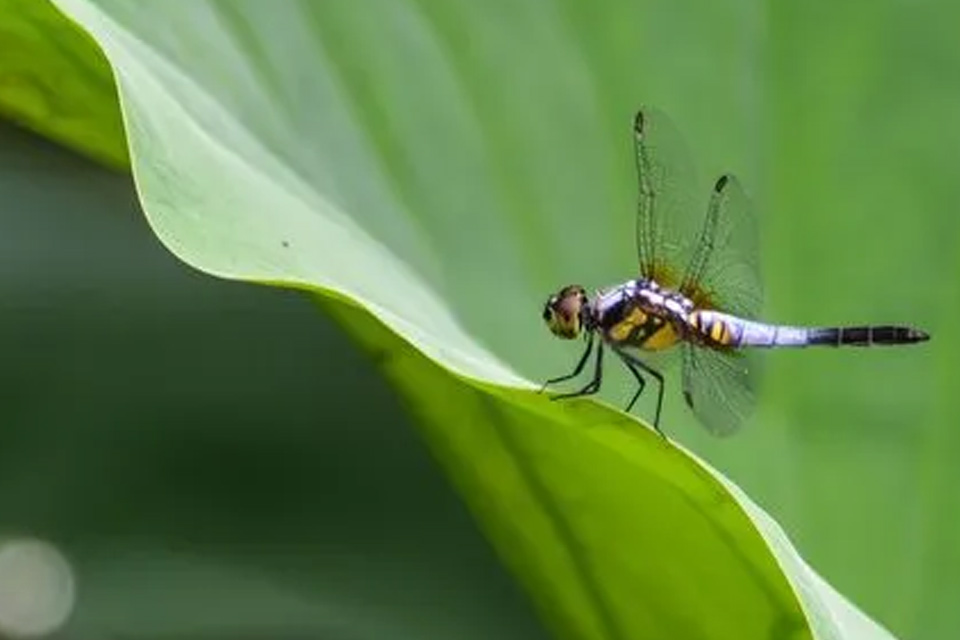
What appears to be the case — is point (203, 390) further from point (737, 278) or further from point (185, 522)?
point (737, 278)

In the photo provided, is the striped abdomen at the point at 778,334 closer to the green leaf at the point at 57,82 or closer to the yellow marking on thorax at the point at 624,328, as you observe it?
the yellow marking on thorax at the point at 624,328

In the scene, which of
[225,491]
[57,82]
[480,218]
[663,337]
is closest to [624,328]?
[663,337]

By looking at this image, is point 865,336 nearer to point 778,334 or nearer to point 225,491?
point 778,334

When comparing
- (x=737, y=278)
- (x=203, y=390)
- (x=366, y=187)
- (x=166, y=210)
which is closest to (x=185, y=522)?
(x=203, y=390)

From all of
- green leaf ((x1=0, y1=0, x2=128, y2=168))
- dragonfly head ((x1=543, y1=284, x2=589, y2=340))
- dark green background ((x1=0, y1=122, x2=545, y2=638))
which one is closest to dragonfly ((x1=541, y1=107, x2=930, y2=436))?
dragonfly head ((x1=543, y1=284, x2=589, y2=340))

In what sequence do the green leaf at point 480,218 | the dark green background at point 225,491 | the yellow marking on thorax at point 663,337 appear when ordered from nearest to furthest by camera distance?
the green leaf at point 480,218 < the yellow marking on thorax at point 663,337 < the dark green background at point 225,491

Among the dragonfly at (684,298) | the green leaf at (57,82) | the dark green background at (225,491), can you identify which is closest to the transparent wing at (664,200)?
the dragonfly at (684,298)
